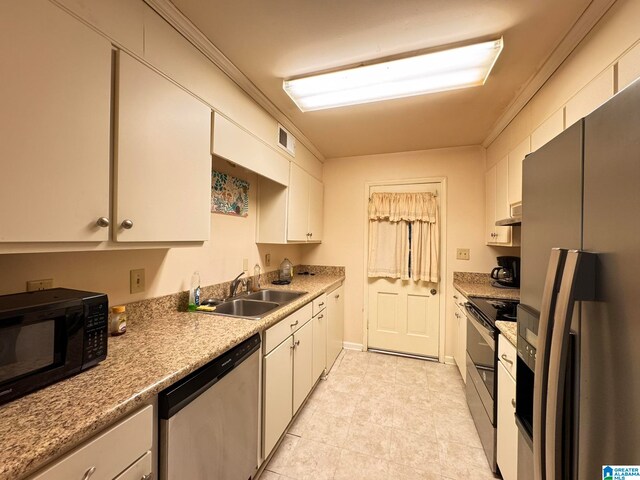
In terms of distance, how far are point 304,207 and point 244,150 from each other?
1.12 m

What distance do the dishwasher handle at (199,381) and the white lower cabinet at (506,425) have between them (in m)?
1.26

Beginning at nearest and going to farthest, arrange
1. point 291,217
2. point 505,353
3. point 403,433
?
1. point 505,353
2. point 403,433
3. point 291,217

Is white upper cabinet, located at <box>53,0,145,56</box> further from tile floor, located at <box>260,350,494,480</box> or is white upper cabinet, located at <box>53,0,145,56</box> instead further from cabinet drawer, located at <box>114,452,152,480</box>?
tile floor, located at <box>260,350,494,480</box>

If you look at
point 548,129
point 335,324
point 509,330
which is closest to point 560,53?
point 548,129

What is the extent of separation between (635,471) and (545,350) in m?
0.21

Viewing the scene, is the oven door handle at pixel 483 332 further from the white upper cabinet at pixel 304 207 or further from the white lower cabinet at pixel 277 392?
the white upper cabinet at pixel 304 207

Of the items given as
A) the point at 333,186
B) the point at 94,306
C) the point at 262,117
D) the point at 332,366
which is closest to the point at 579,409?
the point at 94,306

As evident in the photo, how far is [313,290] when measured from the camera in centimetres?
227

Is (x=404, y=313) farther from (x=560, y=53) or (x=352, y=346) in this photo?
(x=560, y=53)

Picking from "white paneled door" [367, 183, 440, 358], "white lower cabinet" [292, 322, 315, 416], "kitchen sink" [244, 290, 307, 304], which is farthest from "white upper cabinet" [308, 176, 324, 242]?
"white lower cabinet" [292, 322, 315, 416]

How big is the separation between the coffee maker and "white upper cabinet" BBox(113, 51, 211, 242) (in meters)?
2.63

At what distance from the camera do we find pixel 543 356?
600 millimetres

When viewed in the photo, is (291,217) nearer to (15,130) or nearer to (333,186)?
(333,186)
